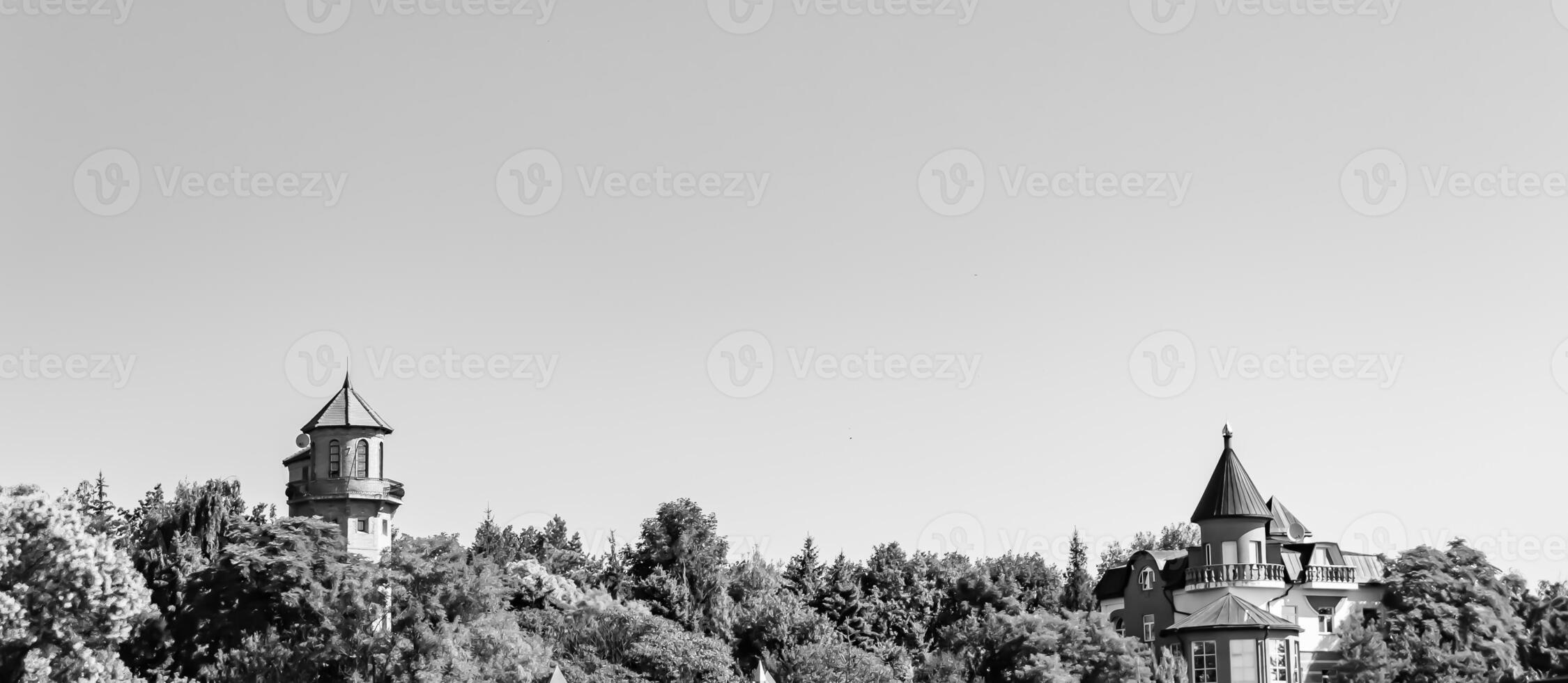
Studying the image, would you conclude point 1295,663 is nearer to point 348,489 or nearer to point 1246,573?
point 1246,573

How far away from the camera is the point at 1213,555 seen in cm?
7231

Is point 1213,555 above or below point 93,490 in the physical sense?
below

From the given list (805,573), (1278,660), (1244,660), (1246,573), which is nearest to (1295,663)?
(1278,660)

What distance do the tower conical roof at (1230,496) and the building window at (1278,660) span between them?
518 centimetres

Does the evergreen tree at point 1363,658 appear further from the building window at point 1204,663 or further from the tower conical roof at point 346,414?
the tower conical roof at point 346,414

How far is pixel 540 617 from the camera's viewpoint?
80.8m

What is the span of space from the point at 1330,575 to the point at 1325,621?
1.85 m

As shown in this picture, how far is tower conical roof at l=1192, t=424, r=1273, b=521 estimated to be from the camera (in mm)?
71750

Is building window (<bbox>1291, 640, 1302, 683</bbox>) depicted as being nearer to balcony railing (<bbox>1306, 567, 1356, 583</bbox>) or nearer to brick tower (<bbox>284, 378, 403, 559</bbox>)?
balcony railing (<bbox>1306, 567, 1356, 583</bbox>)

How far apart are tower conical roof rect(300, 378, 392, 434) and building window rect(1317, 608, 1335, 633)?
38.0m

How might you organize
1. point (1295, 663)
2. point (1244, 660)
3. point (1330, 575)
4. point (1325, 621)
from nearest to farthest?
point (1244, 660) < point (1295, 663) < point (1325, 621) < point (1330, 575)

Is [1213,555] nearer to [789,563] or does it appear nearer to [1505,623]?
[1505,623]

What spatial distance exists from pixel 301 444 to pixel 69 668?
24.2m

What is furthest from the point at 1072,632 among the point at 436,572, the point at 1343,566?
the point at 436,572
